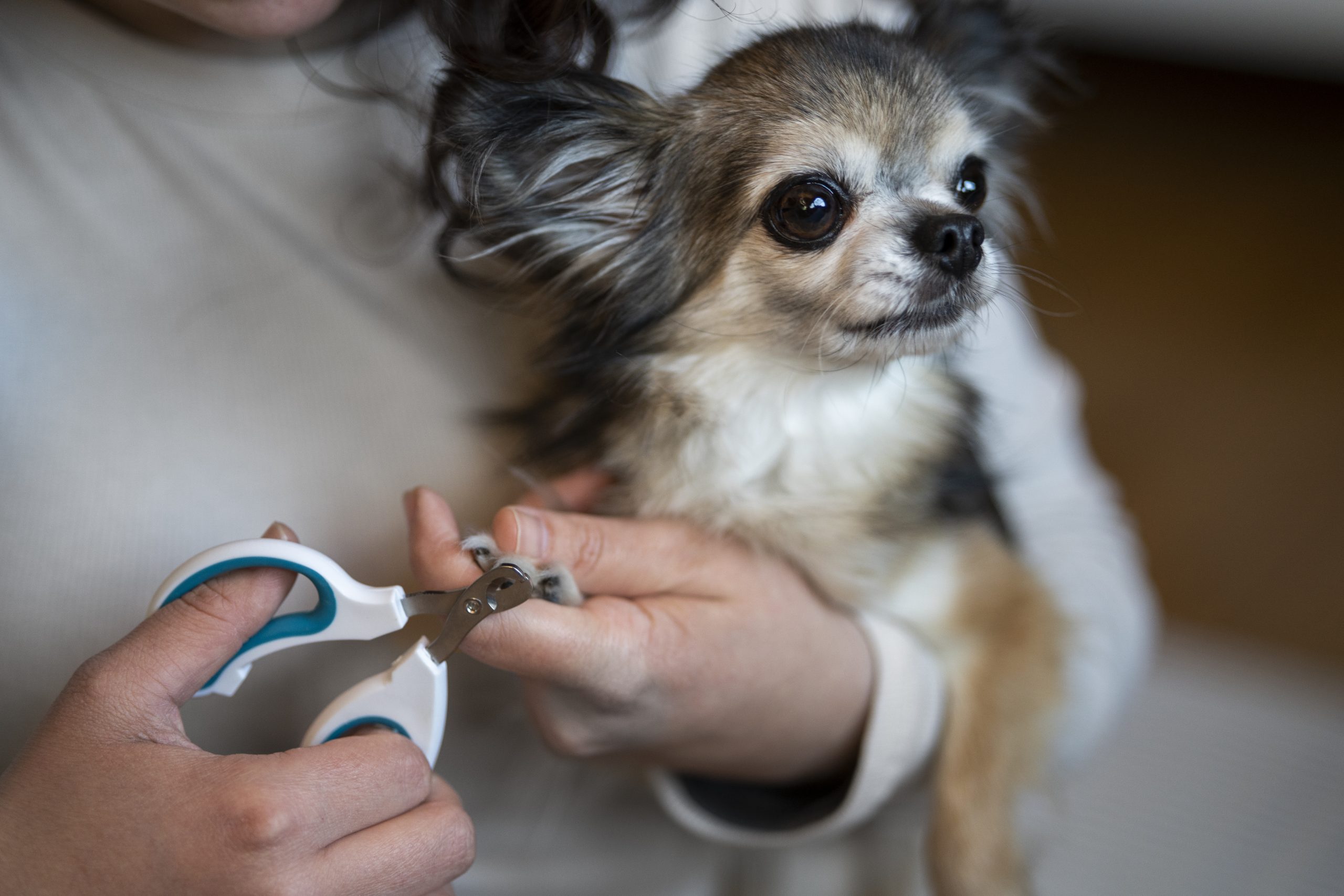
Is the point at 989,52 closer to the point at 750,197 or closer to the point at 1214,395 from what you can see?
the point at 750,197

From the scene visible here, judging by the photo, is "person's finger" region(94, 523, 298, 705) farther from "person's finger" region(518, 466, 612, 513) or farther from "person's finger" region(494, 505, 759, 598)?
"person's finger" region(518, 466, 612, 513)

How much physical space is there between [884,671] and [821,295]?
0.43 meters

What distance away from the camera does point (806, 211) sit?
0.94 metres

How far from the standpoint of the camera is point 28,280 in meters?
0.95

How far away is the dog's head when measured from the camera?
0.92 m

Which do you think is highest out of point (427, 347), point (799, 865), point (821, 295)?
point (821, 295)

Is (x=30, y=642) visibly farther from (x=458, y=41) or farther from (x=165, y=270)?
(x=458, y=41)

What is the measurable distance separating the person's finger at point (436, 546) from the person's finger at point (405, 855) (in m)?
0.16

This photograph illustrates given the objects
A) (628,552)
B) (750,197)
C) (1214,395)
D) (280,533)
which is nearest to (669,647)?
(628,552)

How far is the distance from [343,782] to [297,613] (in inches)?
5.6

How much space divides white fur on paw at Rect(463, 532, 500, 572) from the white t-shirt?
0.23 metres

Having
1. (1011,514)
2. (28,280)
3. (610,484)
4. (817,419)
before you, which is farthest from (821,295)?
(28,280)

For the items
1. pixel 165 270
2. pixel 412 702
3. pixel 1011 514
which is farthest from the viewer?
pixel 1011 514

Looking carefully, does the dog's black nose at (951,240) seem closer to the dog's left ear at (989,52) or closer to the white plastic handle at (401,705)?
the dog's left ear at (989,52)
